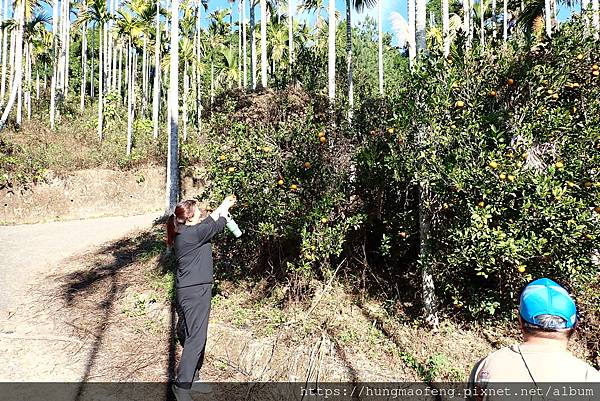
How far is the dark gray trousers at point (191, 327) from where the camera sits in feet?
11.8

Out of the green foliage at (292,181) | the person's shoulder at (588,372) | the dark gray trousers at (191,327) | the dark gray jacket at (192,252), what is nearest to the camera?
the person's shoulder at (588,372)

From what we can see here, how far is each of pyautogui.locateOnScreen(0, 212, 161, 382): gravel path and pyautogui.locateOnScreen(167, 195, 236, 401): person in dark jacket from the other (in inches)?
58.6

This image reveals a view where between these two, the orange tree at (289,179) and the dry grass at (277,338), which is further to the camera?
the orange tree at (289,179)

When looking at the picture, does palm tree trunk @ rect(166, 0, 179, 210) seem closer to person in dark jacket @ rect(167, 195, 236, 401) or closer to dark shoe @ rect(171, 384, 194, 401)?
person in dark jacket @ rect(167, 195, 236, 401)

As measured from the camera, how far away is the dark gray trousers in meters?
3.58

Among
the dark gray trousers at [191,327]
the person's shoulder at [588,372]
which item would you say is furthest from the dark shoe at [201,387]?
the person's shoulder at [588,372]

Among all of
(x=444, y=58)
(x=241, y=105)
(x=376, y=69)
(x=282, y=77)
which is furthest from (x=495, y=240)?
(x=376, y=69)

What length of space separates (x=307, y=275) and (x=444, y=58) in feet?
9.63

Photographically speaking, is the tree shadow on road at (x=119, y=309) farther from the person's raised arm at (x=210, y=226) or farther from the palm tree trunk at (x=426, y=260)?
the palm tree trunk at (x=426, y=260)

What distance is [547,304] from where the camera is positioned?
1.63 metres

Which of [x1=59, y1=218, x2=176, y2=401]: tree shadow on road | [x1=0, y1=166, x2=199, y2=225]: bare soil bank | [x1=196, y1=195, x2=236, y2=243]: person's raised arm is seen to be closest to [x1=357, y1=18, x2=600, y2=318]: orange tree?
[x1=196, y1=195, x2=236, y2=243]: person's raised arm

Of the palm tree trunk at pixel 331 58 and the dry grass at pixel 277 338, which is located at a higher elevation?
the palm tree trunk at pixel 331 58

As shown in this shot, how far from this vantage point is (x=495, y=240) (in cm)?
411

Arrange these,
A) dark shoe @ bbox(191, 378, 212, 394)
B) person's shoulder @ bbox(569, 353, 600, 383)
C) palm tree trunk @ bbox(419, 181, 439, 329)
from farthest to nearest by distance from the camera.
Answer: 1. palm tree trunk @ bbox(419, 181, 439, 329)
2. dark shoe @ bbox(191, 378, 212, 394)
3. person's shoulder @ bbox(569, 353, 600, 383)
